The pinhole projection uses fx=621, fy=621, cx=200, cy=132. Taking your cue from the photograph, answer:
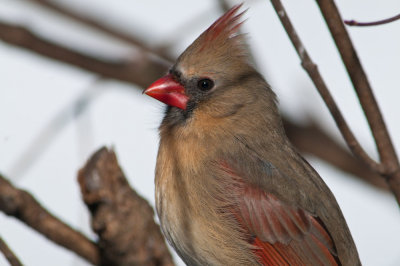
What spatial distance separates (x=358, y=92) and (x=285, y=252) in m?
0.98

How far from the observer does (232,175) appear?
2717 mm

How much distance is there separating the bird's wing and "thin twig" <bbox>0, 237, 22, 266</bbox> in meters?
0.98

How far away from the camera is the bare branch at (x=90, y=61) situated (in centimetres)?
331

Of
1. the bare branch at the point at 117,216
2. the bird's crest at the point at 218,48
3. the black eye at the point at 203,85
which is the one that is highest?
the bird's crest at the point at 218,48

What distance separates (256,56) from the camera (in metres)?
3.31

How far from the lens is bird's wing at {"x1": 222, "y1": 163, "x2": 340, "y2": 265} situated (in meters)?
2.67

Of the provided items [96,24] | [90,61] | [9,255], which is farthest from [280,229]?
[96,24]

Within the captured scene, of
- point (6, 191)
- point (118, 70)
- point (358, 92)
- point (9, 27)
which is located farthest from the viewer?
point (118, 70)

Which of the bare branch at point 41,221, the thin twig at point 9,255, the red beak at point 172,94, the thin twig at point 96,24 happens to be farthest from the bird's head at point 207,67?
the thin twig at point 9,255

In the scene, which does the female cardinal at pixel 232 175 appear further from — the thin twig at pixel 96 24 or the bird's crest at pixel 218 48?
the thin twig at pixel 96 24

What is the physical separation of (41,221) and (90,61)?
1350 mm

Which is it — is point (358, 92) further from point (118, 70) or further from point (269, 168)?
point (118, 70)

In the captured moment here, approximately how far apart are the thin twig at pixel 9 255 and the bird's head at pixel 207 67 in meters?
1.13

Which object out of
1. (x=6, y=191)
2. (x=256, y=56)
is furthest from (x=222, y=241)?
(x=256, y=56)
